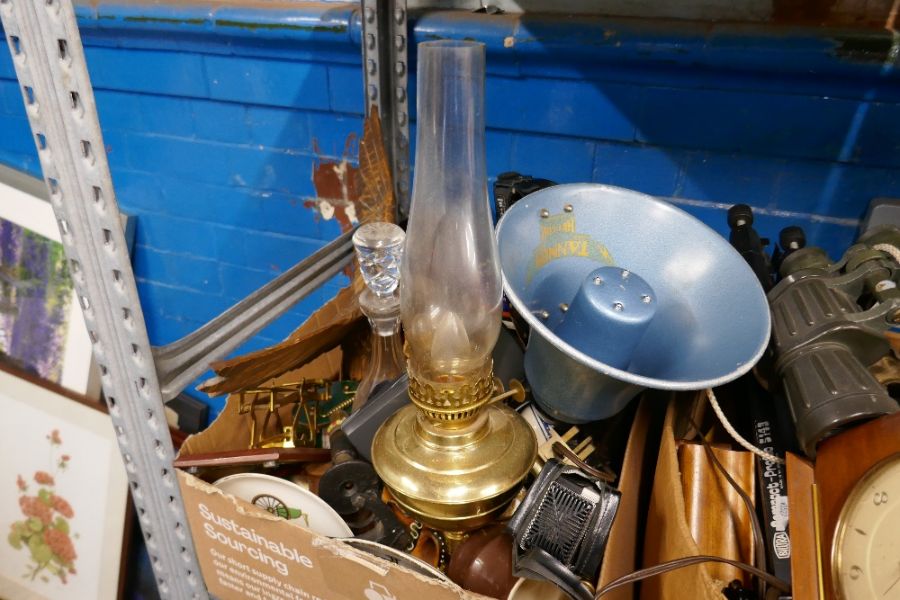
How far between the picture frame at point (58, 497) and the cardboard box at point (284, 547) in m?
0.85

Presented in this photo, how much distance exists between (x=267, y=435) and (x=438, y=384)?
1.21 feet

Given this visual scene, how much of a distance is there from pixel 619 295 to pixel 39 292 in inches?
61.1

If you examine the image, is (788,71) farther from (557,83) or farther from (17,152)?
(17,152)

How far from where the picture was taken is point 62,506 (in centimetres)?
147

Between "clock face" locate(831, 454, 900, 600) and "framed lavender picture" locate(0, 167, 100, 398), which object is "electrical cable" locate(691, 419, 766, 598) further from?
"framed lavender picture" locate(0, 167, 100, 398)

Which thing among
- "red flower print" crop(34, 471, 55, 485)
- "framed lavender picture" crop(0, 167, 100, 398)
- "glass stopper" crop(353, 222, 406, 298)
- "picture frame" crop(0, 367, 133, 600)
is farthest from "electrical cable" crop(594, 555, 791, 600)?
"red flower print" crop(34, 471, 55, 485)

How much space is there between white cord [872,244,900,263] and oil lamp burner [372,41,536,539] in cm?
43

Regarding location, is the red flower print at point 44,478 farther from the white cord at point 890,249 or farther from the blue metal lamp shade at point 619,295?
the white cord at point 890,249

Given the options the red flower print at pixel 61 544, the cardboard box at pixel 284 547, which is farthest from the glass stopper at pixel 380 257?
the red flower print at pixel 61 544

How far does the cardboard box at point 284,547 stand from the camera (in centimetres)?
56

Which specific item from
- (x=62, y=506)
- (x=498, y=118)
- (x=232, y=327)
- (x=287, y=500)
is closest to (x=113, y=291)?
(x=232, y=327)

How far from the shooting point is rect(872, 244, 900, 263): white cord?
624mm

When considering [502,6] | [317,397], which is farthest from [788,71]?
[317,397]

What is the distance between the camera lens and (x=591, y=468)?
2.05ft
